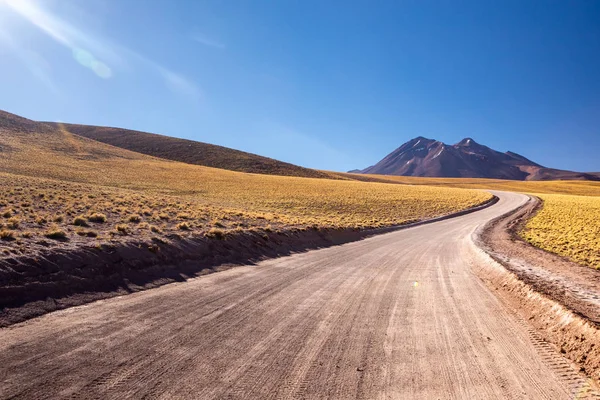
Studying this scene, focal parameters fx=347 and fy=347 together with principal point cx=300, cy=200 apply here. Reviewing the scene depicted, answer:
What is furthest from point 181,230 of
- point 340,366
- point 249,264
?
point 340,366

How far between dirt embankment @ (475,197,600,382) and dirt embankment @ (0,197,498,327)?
8.03 metres

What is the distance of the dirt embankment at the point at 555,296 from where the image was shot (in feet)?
17.8

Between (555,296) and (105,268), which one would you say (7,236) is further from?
(555,296)

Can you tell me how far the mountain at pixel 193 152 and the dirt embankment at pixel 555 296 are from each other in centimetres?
9251

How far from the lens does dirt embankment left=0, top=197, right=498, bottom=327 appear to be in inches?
252

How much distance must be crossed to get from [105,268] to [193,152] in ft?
365

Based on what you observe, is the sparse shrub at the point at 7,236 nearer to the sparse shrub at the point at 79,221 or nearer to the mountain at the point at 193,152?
the sparse shrub at the point at 79,221

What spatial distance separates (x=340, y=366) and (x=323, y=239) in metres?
15.5

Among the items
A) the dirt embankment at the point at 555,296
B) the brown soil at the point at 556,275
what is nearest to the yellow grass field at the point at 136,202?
the dirt embankment at the point at 555,296

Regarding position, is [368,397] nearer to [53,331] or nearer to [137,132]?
[53,331]

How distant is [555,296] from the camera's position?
7703mm

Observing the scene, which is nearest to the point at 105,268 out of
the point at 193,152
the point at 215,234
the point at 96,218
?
the point at 215,234

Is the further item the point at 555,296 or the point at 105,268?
the point at 105,268

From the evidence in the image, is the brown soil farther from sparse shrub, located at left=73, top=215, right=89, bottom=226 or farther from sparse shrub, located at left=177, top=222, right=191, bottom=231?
sparse shrub, located at left=73, top=215, right=89, bottom=226
